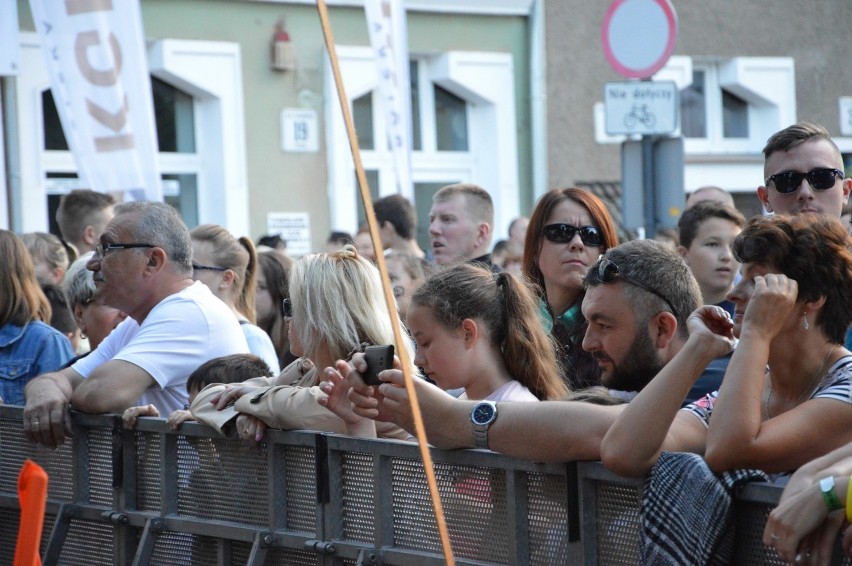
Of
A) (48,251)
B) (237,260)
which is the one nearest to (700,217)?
(237,260)

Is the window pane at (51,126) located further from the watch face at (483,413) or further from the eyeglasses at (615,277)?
the watch face at (483,413)

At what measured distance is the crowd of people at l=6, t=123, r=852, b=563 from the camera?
314cm

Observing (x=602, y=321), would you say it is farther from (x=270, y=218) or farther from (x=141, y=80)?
(x=270, y=218)

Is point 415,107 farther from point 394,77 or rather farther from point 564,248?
point 564,248

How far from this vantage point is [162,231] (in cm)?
558

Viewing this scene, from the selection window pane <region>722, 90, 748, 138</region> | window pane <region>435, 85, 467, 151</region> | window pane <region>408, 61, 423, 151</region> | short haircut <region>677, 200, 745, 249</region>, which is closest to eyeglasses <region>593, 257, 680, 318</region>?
short haircut <region>677, 200, 745, 249</region>

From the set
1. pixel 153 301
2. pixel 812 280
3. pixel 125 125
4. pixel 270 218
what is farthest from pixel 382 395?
pixel 270 218

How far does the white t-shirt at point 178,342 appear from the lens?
5.14m

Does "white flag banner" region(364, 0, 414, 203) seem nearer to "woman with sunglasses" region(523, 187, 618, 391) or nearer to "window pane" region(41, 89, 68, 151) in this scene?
"window pane" region(41, 89, 68, 151)

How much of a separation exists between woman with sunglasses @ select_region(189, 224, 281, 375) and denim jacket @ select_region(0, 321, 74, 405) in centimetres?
78

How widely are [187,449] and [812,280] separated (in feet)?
7.34

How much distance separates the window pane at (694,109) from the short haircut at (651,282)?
46.8 ft

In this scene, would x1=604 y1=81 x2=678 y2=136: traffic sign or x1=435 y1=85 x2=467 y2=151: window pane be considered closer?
x1=604 y1=81 x2=678 y2=136: traffic sign

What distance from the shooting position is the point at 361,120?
16109 mm
